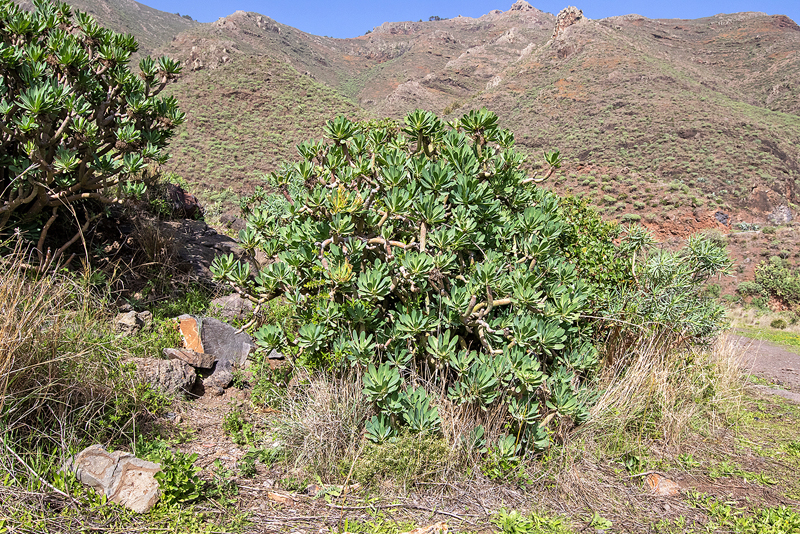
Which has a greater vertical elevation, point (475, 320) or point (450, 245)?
point (450, 245)

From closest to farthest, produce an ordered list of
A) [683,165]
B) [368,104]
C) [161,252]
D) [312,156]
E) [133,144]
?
[312,156]
[133,144]
[161,252]
[683,165]
[368,104]

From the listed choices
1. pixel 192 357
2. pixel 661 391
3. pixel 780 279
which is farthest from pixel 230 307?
pixel 780 279

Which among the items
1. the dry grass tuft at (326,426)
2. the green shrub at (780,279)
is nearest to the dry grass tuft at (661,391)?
the dry grass tuft at (326,426)

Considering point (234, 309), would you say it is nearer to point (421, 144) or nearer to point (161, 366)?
point (161, 366)

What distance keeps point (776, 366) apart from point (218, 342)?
741cm

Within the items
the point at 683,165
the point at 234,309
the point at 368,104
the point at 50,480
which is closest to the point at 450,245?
the point at 50,480

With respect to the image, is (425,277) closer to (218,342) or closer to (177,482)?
(177,482)

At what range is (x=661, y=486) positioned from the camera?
276cm

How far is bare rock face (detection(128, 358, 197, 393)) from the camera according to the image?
3238 mm

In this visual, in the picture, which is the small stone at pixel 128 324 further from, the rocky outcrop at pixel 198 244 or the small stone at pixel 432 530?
the small stone at pixel 432 530

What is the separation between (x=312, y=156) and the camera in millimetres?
3266

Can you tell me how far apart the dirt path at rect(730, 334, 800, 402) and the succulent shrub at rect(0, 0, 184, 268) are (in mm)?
6854

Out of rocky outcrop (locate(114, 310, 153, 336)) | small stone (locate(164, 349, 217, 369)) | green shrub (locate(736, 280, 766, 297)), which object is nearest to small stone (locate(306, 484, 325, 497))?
small stone (locate(164, 349, 217, 369))

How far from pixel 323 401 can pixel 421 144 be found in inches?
76.4
